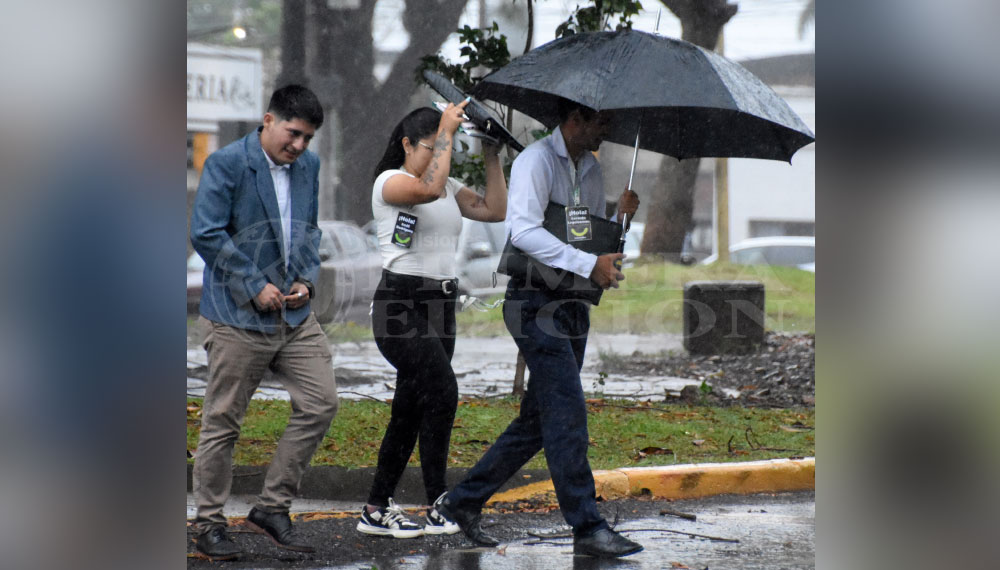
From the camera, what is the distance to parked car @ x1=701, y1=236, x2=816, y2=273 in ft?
18.9

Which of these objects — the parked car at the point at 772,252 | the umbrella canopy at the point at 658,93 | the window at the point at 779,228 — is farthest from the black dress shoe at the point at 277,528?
the window at the point at 779,228

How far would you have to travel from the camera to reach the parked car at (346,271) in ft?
18.5

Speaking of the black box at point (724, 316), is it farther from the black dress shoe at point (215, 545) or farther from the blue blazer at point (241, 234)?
the black dress shoe at point (215, 545)

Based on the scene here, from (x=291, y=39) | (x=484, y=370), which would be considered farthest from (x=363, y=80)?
(x=484, y=370)

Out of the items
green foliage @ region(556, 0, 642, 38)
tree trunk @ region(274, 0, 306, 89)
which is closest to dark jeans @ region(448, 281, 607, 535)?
green foliage @ region(556, 0, 642, 38)

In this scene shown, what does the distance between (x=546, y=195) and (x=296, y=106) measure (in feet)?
3.89

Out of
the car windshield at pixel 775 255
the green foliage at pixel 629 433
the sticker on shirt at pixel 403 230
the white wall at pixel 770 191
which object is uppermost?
the white wall at pixel 770 191

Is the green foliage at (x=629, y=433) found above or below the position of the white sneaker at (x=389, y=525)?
above

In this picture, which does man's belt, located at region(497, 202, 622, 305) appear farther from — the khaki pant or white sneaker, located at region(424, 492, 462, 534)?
white sneaker, located at region(424, 492, 462, 534)

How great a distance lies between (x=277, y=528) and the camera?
16.9 ft

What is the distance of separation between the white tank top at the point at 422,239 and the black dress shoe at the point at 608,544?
4.40ft
